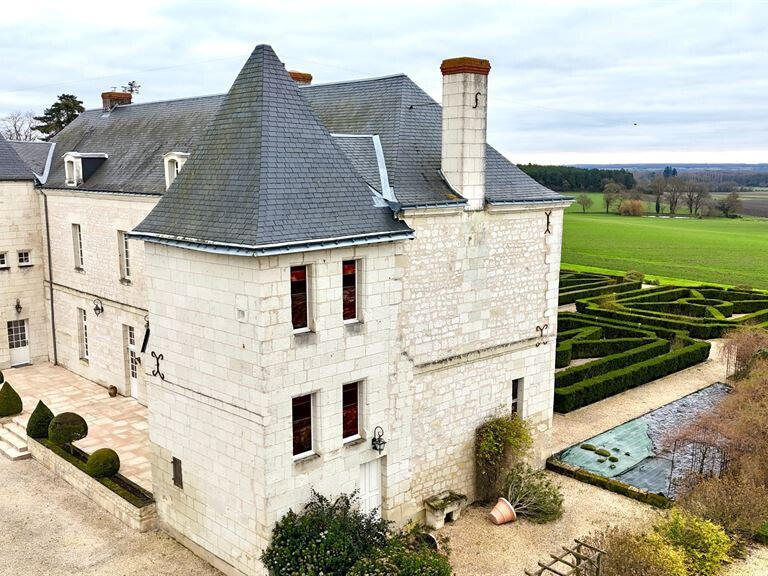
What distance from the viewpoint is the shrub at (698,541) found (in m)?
13.5

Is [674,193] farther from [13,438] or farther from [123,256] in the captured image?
A: [13,438]

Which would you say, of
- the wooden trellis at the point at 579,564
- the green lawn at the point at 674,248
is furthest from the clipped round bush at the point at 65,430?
the green lawn at the point at 674,248

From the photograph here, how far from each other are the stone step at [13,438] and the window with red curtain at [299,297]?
11538 mm

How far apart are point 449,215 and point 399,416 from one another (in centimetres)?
452

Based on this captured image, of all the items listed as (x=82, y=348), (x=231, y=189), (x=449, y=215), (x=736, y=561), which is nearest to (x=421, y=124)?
(x=449, y=215)

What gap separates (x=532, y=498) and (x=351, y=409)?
17.5 ft

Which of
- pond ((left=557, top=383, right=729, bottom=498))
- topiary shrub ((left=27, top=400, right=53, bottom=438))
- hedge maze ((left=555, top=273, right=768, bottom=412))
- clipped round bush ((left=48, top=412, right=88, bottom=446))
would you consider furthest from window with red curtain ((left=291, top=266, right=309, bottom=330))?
hedge maze ((left=555, top=273, right=768, bottom=412))

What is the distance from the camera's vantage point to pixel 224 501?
43.2 feet

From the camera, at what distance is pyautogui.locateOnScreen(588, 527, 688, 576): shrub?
12430 mm

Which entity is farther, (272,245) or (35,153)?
(35,153)

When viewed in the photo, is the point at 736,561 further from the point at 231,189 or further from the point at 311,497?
the point at 231,189

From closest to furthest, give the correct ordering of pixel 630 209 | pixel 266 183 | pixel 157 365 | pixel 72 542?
pixel 266 183
pixel 157 365
pixel 72 542
pixel 630 209

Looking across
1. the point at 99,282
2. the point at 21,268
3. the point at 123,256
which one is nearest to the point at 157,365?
the point at 123,256

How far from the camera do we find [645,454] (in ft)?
65.5
